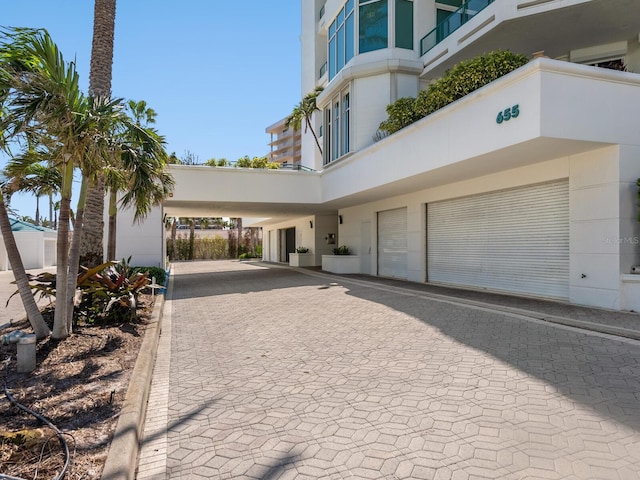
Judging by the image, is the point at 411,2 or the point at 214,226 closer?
the point at 411,2

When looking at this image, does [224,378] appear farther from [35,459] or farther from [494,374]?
[494,374]

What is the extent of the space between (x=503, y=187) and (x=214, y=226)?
4934 cm

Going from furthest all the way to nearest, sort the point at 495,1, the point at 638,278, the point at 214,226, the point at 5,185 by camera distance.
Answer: the point at 214,226
the point at 495,1
the point at 638,278
the point at 5,185

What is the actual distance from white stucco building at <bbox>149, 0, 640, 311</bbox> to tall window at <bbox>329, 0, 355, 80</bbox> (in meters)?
0.08

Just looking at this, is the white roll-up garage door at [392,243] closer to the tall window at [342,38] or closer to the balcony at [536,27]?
the balcony at [536,27]

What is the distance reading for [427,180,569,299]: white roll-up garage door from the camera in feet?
30.5

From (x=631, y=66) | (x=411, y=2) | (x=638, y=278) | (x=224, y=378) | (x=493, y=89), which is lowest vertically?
(x=224, y=378)

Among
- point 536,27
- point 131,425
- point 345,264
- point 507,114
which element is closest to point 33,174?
point 131,425

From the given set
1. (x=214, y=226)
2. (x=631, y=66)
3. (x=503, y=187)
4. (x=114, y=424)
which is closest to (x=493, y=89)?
(x=503, y=187)

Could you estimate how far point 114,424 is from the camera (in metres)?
3.34

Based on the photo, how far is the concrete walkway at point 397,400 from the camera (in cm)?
290

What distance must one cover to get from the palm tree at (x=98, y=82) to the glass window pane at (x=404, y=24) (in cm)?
1075

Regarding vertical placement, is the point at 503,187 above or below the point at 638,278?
above

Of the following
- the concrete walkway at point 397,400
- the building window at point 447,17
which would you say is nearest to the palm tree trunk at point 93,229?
the concrete walkway at point 397,400
